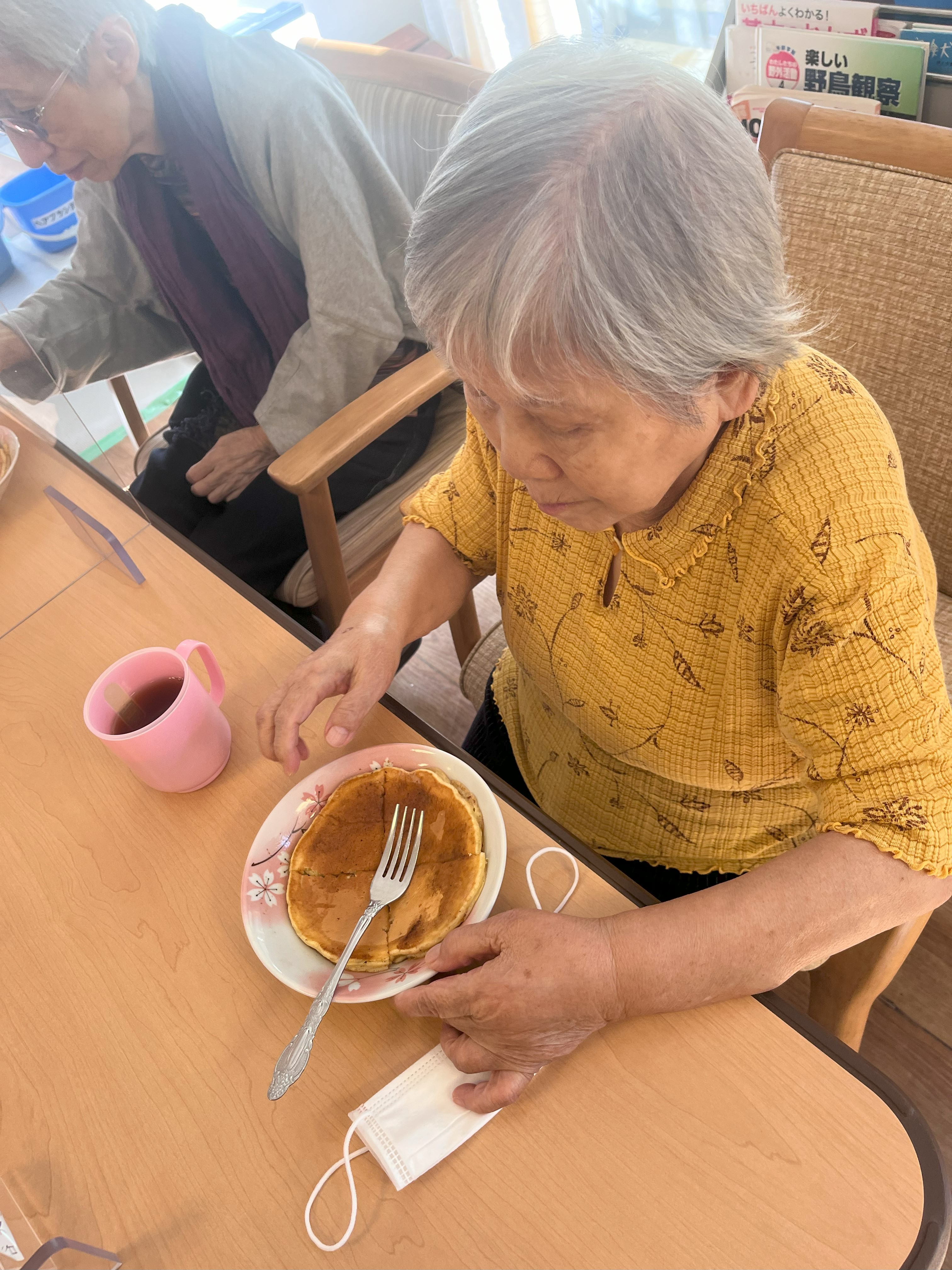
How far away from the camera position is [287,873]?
792mm

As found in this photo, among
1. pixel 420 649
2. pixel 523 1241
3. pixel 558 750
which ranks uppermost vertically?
pixel 523 1241

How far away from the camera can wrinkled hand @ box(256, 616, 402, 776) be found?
858mm

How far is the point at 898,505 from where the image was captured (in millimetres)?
713

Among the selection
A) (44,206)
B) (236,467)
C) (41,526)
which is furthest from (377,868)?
(44,206)

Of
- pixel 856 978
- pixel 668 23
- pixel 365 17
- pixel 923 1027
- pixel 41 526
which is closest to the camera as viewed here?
pixel 856 978

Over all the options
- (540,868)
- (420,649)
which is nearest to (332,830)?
(540,868)

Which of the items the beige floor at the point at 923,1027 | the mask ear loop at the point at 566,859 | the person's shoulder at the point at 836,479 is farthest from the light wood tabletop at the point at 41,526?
the beige floor at the point at 923,1027

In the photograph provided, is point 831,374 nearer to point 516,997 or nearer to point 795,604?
point 795,604

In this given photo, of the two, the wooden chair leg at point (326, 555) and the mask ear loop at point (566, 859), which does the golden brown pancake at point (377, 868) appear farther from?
the wooden chair leg at point (326, 555)

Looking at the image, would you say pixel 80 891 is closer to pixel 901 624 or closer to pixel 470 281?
pixel 470 281

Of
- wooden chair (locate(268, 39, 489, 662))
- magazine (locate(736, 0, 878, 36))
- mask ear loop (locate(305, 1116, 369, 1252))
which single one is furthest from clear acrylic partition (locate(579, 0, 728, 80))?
mask ear loop (locate(305, 1116, 369, 1252))

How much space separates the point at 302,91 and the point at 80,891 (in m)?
1.29

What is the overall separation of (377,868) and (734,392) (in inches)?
20.1

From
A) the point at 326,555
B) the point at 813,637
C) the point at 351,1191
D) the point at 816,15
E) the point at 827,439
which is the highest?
the point at 816,15
